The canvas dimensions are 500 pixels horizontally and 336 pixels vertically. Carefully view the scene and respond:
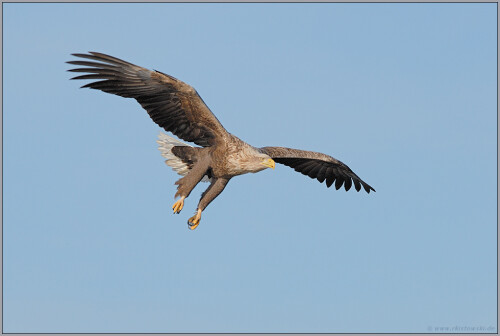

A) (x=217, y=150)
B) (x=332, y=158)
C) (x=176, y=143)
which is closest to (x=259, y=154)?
(x=217, y=150)

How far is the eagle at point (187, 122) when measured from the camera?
1337 centimetres

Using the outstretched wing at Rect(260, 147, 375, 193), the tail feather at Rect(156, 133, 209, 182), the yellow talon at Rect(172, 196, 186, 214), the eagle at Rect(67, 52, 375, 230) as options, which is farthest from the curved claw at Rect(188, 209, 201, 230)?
the outstretched wing at Rect(260, 147, 375, 193)

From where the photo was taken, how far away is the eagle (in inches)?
526

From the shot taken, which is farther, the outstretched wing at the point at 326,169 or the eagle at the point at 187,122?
the outstretched wing at the point at 326,169

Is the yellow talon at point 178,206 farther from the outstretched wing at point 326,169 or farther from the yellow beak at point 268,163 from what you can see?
the outstretched wing at point 326,169

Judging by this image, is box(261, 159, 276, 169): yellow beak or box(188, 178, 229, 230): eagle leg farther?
box(188, 178, 229, 230): eagle leg

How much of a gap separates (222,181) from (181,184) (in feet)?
2.45

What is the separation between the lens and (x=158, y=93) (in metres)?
13.6

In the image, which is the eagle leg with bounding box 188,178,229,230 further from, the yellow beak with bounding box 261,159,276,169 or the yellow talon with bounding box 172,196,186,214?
the yellow beak with bounding box 261,159,276,169

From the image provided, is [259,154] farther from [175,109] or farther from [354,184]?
[354,184]

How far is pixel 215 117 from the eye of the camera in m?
13.6

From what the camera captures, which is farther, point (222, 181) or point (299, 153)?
point (299, 153)

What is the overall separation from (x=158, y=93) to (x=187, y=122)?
598 mm

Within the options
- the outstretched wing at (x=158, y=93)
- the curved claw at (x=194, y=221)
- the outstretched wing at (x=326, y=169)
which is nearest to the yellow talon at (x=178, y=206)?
the curved claw at (x=194, y=221)
